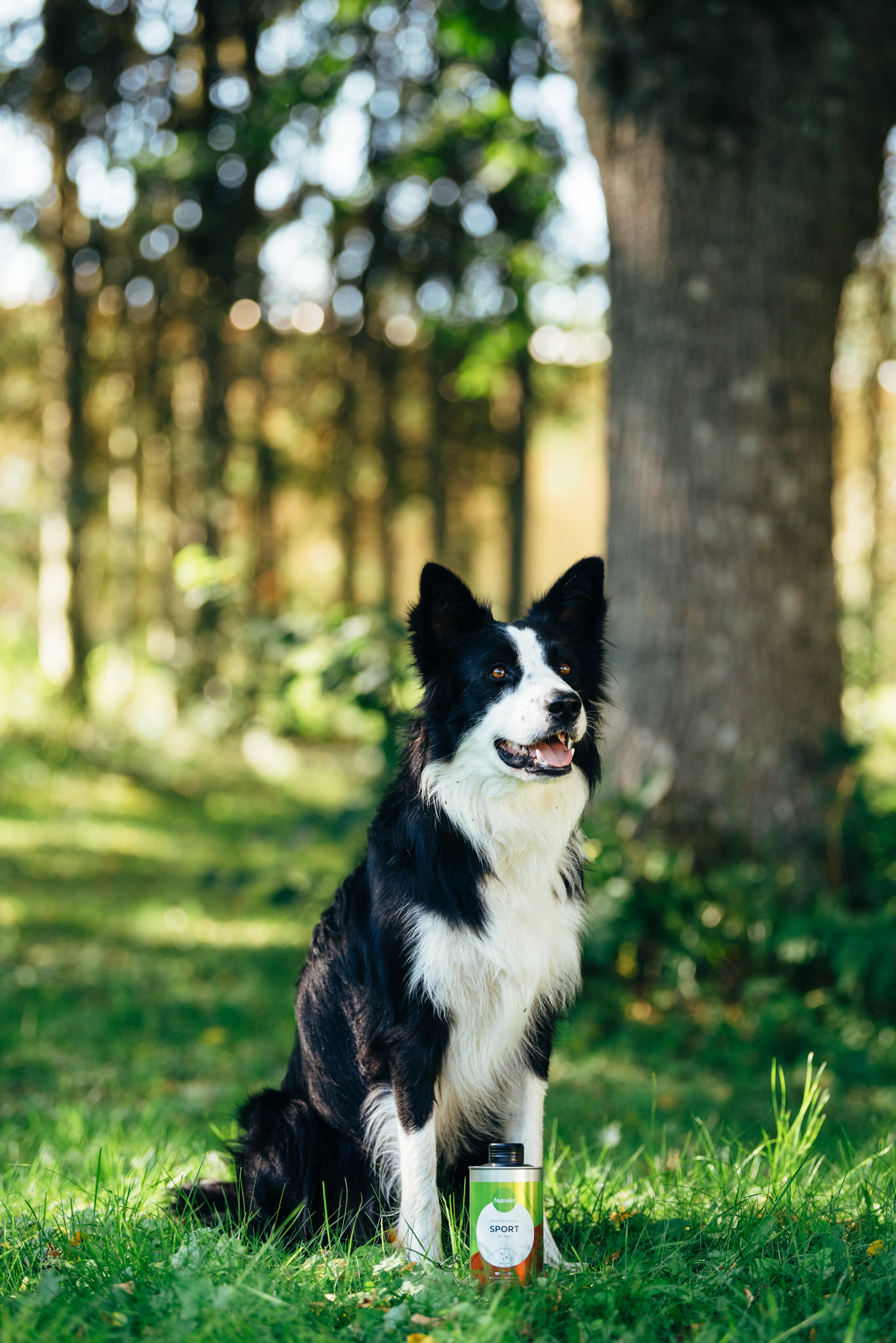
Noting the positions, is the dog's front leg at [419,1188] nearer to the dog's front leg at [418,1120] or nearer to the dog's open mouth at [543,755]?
the dog's front leg at [418,1120]

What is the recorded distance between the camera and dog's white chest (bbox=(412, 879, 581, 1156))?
2.75 metres

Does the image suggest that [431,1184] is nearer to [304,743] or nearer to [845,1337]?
[845,1337]

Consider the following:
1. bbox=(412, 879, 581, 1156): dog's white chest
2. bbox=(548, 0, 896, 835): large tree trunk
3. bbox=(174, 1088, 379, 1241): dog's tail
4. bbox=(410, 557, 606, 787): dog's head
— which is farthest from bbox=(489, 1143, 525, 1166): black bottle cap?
bbox=(548, 0, 896, 835): large tree trunk

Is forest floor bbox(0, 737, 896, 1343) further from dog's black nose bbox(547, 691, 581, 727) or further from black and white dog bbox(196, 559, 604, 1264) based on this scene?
dog's black nose bbox(547, 691, 581, 727)

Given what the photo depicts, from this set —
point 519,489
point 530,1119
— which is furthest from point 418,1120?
point 519,489

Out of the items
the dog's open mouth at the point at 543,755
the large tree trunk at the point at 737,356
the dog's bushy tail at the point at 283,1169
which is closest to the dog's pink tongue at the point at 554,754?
the dog's open mouth at the point at 543,755

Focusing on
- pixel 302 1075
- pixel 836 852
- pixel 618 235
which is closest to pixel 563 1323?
pixel 302 1075

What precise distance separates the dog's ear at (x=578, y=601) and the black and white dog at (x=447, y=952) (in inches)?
0.6

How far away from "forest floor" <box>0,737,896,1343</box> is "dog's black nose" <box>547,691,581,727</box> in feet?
4.09

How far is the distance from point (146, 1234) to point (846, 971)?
3271 millimetres

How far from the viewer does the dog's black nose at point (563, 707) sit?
2758mm

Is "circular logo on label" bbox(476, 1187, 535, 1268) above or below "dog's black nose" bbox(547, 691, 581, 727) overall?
below

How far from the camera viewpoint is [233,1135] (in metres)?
3.80

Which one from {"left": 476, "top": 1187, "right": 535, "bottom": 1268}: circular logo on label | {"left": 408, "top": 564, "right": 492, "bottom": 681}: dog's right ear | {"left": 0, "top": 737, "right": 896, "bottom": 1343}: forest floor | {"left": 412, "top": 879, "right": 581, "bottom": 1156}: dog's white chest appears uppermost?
{"left": 408, "top": 564, "right": 492, "bottom": 681}: dog's right ear
